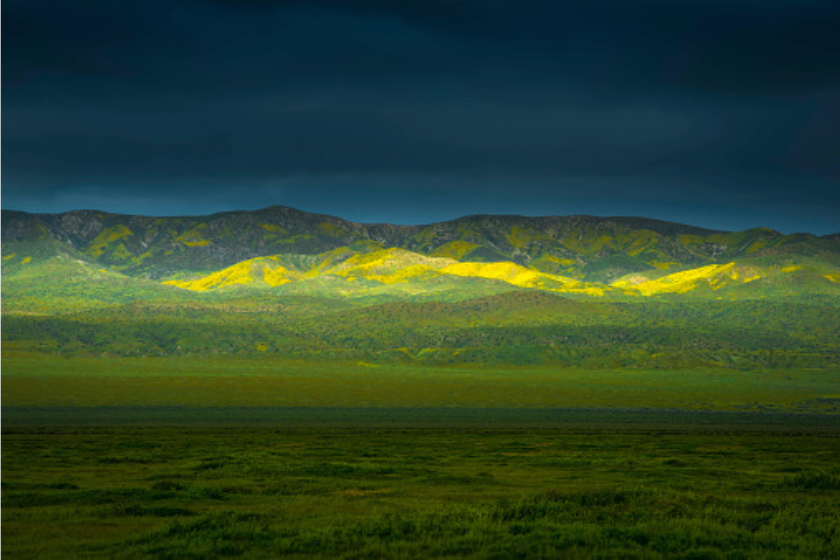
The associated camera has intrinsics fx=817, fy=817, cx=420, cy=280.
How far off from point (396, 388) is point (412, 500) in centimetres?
12564

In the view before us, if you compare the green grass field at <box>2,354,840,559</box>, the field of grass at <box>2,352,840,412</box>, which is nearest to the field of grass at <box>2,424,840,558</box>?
the green grass field at <box>2,354,840,559</box>

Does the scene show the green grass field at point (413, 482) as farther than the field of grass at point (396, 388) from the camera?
No

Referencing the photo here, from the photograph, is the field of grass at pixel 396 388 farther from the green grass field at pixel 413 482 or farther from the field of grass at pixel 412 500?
the field of grass at pixel 412 500

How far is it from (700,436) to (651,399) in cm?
6566

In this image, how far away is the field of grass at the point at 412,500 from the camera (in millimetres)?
22953

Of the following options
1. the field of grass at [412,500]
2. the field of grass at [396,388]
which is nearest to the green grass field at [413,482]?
the field of grass at [412,500]

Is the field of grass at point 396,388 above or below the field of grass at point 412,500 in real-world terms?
below

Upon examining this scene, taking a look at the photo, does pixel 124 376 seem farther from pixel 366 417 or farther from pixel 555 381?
pixel 555 381

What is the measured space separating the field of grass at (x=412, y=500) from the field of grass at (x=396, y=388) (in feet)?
244

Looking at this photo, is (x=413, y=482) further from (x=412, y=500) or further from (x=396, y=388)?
(x=396, y=388)

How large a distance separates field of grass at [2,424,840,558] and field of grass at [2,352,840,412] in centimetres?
7428

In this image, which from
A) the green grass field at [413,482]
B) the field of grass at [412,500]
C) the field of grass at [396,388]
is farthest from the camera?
the field of grass at [396,388]

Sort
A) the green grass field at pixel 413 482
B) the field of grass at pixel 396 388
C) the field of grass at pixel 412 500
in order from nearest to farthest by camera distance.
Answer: the field of grass at pixel 412 500
the green grass field at pixel 413 482
the field of grass at pixel 396 388

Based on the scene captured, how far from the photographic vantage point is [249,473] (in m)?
43.9
